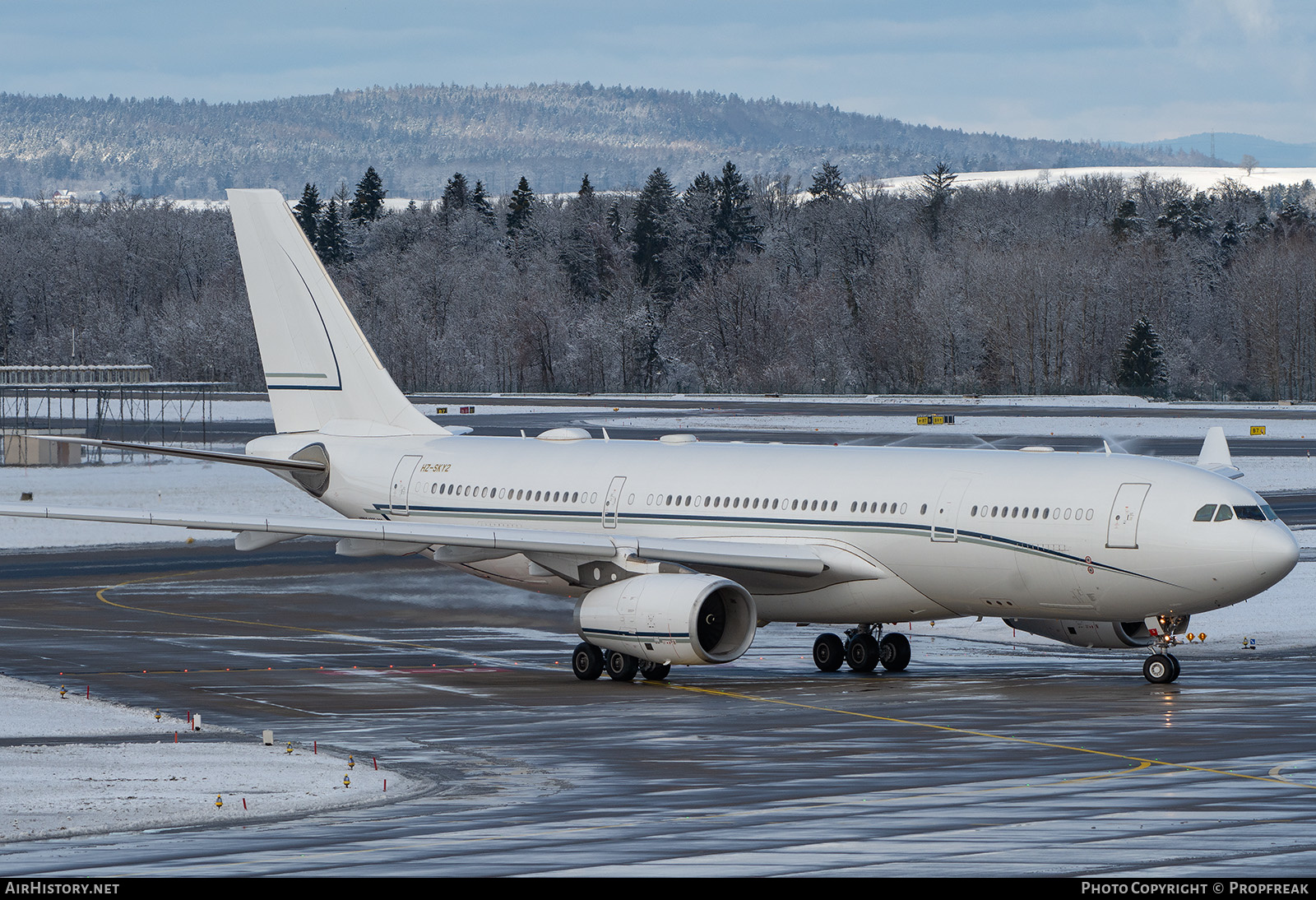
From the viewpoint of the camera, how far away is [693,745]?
2262cm

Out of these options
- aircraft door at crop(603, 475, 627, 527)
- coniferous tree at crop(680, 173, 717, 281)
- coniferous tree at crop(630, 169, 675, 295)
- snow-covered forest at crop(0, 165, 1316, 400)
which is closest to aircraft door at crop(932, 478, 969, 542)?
aircraft door at crop(603, 475, 627, 527)

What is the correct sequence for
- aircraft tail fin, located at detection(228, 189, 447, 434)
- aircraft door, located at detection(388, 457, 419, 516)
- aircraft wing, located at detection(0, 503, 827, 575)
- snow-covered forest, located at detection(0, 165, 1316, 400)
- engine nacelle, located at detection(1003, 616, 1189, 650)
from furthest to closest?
1. snow-covered forest, located at detection(0, 165, 1316, 400)
2. aircraft tail fin, located at detection(228, 189, 447, 434)
3. aircraft door, located at detection(388, 457, 419, 516)
4. engine nacelle, located at detection(1003, 616, 1189, 650)
5. aircraft wing, located at detection(0, 503, 827, 575)

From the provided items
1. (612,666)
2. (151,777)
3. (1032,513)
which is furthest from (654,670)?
(151,777)

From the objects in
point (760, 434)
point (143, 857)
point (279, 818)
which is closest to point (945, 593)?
point (279, 818)

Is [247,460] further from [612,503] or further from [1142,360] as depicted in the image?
[1142,360]

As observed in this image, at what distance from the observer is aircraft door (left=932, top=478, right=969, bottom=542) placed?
29438 millimetres

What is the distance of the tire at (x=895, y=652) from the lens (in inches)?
1259

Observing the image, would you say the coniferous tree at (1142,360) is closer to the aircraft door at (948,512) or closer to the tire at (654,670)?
the aircraft door at (948,512)

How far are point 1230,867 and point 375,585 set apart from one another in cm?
3435

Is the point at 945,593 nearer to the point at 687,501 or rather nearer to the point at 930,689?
the point at 930,689

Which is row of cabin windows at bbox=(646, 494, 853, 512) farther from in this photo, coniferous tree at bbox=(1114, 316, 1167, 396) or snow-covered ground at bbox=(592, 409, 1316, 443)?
coniferous tree at bbox=(1114, 316, 1167, 396)

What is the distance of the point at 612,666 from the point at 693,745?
26.2 ft

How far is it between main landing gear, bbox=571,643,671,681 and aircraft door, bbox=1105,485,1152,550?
8.08 metres

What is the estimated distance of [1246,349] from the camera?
15675cm
